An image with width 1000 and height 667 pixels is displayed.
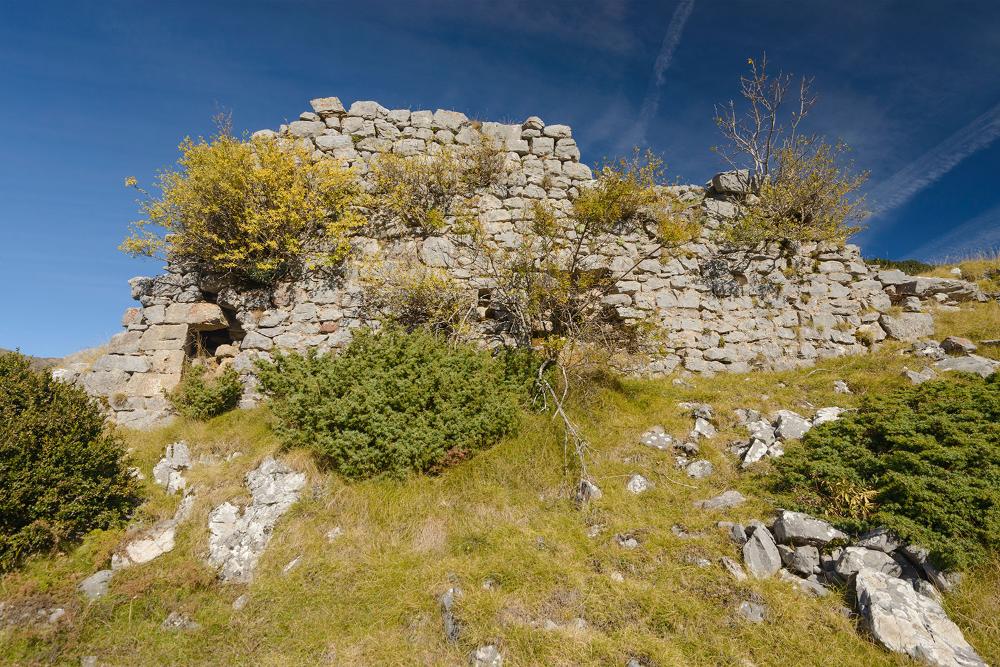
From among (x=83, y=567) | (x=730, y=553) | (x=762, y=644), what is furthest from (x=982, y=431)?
(x=83, y=567)

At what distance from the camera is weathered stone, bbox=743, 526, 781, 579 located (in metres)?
4.56

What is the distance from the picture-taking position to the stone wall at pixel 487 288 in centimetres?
927

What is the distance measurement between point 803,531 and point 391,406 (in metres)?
5.37

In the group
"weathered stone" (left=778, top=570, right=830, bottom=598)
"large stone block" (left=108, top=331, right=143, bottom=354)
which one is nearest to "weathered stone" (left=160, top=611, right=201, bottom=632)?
"weathered stone" (left=778, top=570, right=830, bottom=598)

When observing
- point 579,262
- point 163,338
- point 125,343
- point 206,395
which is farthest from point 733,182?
point 125,343

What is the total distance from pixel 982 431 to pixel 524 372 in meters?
6.26

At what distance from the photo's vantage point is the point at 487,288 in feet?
31.8

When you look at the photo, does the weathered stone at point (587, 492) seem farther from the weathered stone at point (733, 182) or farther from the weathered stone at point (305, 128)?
the weathered stone at point (305, 128)

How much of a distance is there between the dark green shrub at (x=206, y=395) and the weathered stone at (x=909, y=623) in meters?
9.70

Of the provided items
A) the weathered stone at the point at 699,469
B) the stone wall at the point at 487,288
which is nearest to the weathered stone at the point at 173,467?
the stone wall at the point at 487,288

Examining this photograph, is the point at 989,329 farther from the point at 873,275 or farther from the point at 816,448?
the point at 816,448

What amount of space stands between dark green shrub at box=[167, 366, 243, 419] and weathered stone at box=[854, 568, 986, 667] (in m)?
9.70

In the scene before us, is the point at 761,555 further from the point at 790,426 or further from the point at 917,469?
the point at 790,426

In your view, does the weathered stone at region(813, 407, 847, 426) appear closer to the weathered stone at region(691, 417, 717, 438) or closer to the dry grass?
the weathered stone at region(691, 417, 717, 438)
